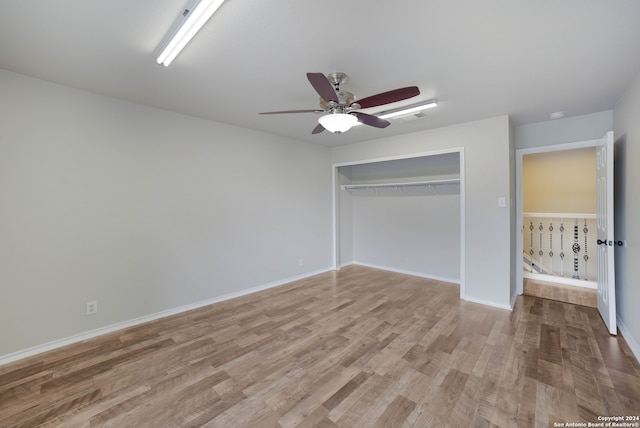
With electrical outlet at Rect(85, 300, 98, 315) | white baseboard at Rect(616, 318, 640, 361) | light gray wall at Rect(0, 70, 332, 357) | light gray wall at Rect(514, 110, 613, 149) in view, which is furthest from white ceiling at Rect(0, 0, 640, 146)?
white baseboard at Rect(616, 318, 640, 361)

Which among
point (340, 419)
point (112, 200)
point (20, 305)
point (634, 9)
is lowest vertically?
point (340, 419)

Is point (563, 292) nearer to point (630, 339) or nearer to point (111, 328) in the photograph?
point (630, 339)

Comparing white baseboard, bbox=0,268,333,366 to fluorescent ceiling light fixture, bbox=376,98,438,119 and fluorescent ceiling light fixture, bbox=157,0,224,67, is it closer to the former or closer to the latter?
fluorescent ceiling light fixture, bbox=157,0,224,67

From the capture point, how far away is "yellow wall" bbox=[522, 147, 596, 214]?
17.1ft

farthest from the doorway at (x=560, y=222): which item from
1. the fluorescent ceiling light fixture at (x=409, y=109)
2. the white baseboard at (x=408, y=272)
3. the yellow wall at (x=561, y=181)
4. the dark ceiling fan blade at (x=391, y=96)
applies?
the dark ceiling fan blade at (x=391, y=96)

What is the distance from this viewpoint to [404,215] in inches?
206

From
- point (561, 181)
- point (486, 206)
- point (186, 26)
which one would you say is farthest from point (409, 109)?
point (561, 181)

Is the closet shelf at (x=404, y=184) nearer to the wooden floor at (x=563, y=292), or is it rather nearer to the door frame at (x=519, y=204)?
the door frame at (x=519, y=204)

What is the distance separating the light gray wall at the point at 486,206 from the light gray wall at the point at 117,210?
292cm

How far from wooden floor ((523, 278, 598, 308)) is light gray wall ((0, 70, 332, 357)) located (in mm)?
4173

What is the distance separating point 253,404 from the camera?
1862 mm

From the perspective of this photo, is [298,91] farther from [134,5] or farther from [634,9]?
[634,9]

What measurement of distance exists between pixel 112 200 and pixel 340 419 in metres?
3.07

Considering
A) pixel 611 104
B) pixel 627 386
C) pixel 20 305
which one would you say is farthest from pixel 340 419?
→ pixel 611 104
